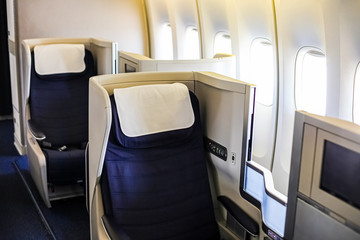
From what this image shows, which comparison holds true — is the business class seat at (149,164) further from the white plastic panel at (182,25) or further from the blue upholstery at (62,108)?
the white plastic panel at (182,25)

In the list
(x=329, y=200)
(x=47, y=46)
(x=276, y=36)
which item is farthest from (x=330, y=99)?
(x=47, y=46)

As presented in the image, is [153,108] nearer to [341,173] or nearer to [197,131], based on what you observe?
[197,131]

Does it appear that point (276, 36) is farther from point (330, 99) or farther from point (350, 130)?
point (350, 130)

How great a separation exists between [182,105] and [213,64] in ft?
2.32

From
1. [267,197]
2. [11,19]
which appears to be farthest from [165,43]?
[267,197]

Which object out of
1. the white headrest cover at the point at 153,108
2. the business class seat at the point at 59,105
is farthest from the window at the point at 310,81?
the business class seat at the point at 59,105

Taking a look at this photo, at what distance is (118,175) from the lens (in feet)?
7.56

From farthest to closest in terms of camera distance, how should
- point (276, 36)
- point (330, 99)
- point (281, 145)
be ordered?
1. point (281, 145)
2. point (276, 36)
3. point (330, 99)

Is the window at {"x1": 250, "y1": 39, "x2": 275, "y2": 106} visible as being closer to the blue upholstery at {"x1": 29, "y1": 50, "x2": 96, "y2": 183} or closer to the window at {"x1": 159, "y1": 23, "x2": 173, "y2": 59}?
the blue upholstery at {"x1": 29, "y1": 50, "x2": 96, "y2": 183}

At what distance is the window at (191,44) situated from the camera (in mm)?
5305

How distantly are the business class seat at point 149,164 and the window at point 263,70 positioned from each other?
1.56 meters

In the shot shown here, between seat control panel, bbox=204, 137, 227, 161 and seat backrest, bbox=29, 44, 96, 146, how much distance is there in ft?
5.90

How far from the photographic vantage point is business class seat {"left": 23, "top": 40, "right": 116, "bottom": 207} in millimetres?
3824

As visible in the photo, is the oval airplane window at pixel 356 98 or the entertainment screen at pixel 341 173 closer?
the entertainment screen at pixel 341 173
